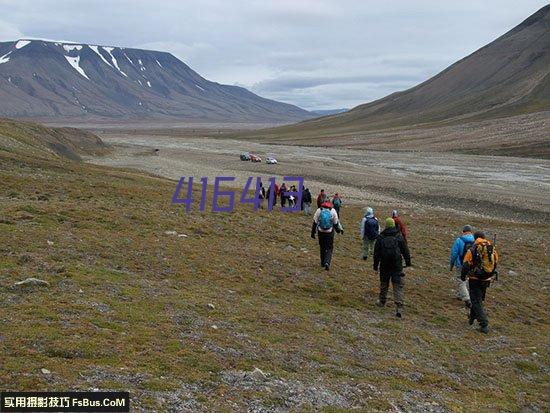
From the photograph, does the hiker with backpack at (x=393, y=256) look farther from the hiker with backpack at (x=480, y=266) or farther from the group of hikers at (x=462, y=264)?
the hiker with backpack at (x=480, y=266)

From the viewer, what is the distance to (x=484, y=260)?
45.2 ft

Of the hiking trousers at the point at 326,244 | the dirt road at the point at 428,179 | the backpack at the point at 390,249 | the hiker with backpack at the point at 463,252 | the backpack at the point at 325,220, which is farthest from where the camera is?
the dirt road at the point at 428,179

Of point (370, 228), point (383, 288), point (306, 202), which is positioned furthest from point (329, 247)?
point (306, 202)

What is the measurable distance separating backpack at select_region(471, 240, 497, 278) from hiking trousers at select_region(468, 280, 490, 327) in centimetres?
29

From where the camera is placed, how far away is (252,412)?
816 centimetres

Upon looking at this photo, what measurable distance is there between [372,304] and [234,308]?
14.5ft

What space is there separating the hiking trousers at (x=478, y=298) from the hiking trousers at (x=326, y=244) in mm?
5078


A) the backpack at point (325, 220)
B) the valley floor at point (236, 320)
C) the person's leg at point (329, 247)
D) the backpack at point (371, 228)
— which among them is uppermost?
the backpack at point (325, 220)

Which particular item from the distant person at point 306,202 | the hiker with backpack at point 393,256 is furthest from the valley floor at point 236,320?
the distant person at point 306,202

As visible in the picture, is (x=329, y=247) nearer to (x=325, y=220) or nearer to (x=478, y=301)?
(x=325, y=220)

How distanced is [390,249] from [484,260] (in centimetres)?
227

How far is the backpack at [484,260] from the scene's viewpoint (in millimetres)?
13773

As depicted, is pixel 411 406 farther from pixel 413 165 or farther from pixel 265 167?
pixel 413 165

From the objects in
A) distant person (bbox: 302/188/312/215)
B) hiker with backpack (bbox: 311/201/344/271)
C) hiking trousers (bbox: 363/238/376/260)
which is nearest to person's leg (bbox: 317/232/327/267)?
hiker with backpack (bbox: 311/201/344/271)
